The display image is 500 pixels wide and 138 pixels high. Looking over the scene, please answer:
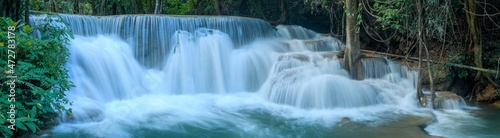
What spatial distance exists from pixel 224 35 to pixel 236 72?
1.12m

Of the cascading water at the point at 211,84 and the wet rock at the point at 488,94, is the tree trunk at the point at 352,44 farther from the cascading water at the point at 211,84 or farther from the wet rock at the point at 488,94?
the wet rock at the point at 488,94

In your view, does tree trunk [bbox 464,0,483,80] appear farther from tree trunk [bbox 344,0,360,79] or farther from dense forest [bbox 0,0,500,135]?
tree trunk [bbox 344,0,360,79]

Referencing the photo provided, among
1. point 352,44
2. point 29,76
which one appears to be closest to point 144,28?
point 352,44

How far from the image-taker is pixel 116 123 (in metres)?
6.17

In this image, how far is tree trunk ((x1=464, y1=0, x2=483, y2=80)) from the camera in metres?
7.79

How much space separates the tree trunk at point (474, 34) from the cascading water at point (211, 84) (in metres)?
1.27

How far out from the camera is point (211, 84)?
886 centimetres

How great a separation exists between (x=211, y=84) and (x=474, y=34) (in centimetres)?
544

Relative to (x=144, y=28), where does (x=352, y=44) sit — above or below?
below

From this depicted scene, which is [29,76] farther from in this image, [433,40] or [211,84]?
[433,40]

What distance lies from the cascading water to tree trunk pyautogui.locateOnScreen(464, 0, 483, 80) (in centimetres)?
127

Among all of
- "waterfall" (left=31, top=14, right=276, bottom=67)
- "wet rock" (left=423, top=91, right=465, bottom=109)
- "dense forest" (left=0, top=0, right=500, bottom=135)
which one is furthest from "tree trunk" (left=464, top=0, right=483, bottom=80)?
"waterfall" (left=31, top=14, right=276, bottom=67)

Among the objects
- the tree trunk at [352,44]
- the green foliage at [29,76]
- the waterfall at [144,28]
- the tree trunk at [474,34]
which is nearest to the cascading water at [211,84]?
the waterfall at [144,28]

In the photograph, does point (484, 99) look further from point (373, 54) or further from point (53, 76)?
point (53, 76)
